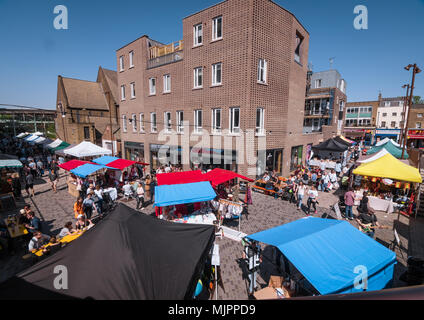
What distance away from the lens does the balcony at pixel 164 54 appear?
62.7 feet

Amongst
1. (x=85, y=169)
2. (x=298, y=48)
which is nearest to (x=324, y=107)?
(x=298, y=48)

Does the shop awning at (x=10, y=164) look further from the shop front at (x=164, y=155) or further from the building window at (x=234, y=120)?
the building window at (x=234, y=120)

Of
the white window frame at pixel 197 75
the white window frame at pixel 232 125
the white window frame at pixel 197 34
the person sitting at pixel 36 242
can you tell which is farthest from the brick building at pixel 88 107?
the person sitting at pixel 36 242

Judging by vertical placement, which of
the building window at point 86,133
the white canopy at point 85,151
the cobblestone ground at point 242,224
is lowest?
the cobblestone ground at point 242,224

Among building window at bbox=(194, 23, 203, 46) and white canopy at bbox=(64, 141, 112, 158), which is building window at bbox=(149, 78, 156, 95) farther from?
white canopy at bbox=(64, 141, 112, 158)

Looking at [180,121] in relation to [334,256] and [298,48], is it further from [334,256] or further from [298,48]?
[334,256]

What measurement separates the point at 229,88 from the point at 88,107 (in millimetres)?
31930

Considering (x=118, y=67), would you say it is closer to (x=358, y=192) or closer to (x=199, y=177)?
(x=199, y=177)

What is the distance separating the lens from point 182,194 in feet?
30.2

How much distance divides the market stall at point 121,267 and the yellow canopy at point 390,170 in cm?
1250

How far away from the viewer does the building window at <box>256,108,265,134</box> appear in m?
16.0

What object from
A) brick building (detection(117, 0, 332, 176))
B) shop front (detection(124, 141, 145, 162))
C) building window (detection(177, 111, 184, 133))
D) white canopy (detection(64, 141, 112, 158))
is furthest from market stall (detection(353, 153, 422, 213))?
shop front (detection(124, 141, 145, 162))

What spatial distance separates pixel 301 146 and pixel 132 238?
21440 mm

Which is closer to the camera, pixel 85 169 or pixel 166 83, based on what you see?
pixel 85 169
